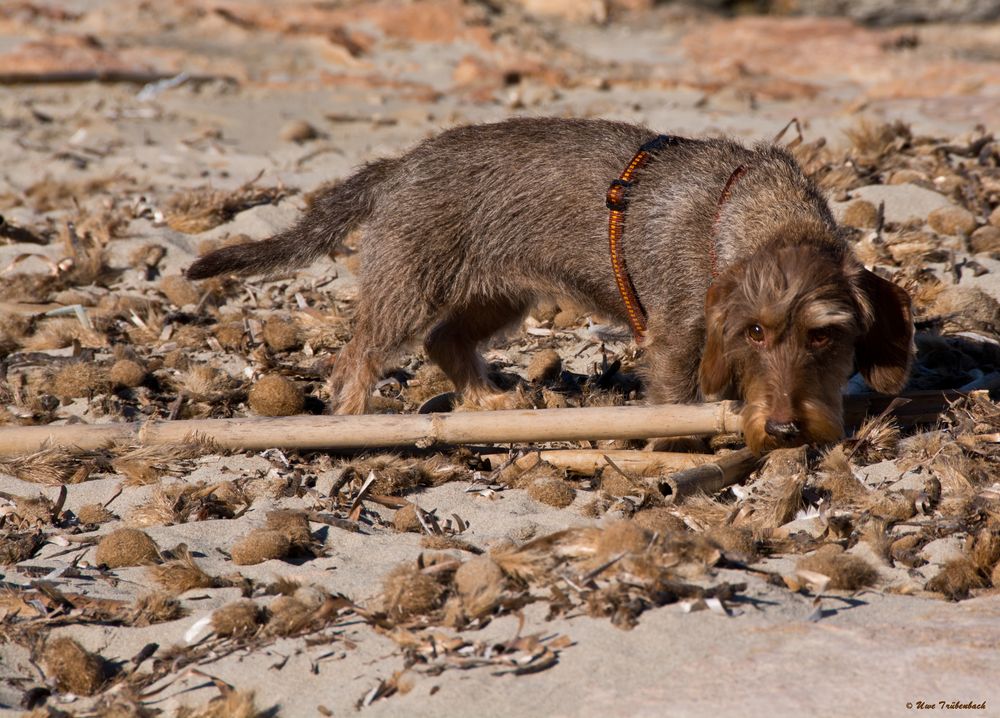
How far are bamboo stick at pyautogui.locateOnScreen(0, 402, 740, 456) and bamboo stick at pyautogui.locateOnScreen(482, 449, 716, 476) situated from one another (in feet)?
0.73

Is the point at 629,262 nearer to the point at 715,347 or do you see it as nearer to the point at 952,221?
the point at 715,347

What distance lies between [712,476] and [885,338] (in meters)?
0.93

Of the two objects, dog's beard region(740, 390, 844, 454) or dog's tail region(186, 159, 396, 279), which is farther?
dog's tail region(186, 159, 396, 279)

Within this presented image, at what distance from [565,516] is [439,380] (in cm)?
187

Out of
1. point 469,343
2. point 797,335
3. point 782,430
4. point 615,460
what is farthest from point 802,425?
point 469,343

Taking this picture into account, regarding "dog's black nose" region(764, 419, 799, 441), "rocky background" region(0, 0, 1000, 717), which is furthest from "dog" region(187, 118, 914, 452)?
"rocky background" region(0, 0, 1000, 717)

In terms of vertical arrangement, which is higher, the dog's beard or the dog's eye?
the dog's eye

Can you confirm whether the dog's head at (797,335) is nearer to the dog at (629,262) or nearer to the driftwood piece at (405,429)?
the dog at (629,262)

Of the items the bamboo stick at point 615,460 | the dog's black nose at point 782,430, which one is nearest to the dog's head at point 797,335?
the dog's black nose at point 782,430

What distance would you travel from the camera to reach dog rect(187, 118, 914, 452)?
466 centimetres

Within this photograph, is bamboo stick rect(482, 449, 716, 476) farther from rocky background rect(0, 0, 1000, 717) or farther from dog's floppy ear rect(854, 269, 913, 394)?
dog's floppy ear rect(854, 269, 913, 394)

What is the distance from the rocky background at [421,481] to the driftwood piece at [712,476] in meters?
0.07

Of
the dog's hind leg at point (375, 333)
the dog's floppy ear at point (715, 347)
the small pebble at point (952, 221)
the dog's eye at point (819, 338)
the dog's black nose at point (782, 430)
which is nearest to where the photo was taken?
the dog's black nose at point (782, 430)

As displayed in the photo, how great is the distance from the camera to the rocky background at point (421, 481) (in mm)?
3473
